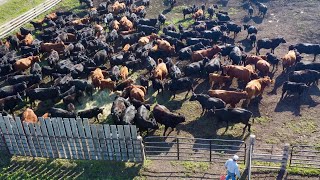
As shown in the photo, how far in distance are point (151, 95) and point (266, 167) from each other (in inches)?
364

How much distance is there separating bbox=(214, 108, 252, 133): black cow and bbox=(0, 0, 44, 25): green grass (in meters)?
25.5

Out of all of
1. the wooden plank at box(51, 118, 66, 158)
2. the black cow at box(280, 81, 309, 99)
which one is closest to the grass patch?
the wooden plank at box(51, 118, 66, 158)

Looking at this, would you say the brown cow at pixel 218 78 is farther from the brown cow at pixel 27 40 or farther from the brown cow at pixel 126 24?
the brown cow at pixel 27 40

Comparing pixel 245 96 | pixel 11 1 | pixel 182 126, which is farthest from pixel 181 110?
pixel 11 1

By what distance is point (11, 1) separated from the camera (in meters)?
38.6

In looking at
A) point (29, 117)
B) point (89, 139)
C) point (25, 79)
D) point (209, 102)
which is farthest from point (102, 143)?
point (25, 79)

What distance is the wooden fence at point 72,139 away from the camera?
49.9 feet

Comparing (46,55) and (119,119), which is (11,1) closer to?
(46,55)

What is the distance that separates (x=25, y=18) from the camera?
34.4 meters

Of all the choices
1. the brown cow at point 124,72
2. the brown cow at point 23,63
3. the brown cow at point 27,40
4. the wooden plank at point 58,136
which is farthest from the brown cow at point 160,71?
the brown cow at point 27,40

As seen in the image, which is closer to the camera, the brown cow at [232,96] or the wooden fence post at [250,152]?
the wooden fence post at [250,152]

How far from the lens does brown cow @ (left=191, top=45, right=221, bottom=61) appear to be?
82.3ft

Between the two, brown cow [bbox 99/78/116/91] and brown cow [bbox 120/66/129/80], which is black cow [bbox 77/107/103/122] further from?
brown cow [bbox 120/66/129/80]

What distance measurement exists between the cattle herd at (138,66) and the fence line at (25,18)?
1903 mm
